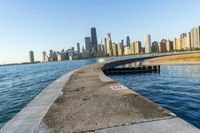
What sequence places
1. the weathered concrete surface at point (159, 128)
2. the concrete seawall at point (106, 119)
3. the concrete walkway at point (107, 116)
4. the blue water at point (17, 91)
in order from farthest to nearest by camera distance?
the blue water at point (17, 91), the concrete walkway at point (107, 116), the concrete seawall at point (106, 119), the weathered concrete surface at point (159, 128)

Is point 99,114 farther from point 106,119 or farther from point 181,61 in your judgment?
point 181,61

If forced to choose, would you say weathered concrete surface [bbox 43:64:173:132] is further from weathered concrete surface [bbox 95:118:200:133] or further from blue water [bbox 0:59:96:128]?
blue water [bbox 0:59:96:128]

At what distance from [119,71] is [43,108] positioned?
33.8 meters

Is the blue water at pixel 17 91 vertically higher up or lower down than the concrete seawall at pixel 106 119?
lower down

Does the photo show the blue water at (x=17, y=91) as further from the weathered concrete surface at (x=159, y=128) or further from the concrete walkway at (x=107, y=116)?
the weathered concrete surface at (x=159, y=128)

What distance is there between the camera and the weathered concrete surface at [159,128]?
658cm

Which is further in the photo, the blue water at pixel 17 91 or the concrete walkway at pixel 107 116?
the blue water at pixel 17 91

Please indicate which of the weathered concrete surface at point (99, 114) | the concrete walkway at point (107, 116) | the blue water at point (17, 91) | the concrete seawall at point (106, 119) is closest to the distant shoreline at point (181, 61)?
the blue water at point (17, 91)

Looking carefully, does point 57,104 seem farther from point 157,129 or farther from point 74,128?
point 157,129

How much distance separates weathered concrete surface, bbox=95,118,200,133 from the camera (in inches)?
259

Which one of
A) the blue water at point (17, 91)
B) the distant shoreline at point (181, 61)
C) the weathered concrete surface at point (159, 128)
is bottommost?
the blue water at point (17, 91)

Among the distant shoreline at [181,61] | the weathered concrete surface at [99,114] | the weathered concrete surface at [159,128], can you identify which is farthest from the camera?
the distant shoreline at [181,61]

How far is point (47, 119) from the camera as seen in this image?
8977 mm

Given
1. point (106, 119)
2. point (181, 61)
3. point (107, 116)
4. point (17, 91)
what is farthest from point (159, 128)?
point (181, 61)
